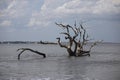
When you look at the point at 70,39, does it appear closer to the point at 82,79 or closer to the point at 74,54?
the point at 74,54

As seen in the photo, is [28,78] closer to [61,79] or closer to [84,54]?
[61,79]

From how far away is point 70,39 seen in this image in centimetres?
5900

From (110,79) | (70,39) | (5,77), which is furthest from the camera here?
(70,39)

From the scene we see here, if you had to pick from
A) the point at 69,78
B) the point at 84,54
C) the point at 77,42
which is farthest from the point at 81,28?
the point at 69,78

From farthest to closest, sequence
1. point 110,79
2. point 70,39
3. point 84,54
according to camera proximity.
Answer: point 84,54 → point 70,39 → point 110,79

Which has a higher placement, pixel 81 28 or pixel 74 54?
pixel 81 28

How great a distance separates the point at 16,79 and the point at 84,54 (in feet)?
121

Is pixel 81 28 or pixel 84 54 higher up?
pixel 81 28

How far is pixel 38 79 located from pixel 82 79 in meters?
4.19

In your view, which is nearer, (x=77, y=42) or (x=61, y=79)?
A: (x=61, y=79)

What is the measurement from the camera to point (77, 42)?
5981 cm

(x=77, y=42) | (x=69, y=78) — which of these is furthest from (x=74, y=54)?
(x=69, y=78)

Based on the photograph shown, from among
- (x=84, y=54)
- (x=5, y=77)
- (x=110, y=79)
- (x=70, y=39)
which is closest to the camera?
(x=110, y=79)

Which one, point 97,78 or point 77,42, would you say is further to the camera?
point 77,42
